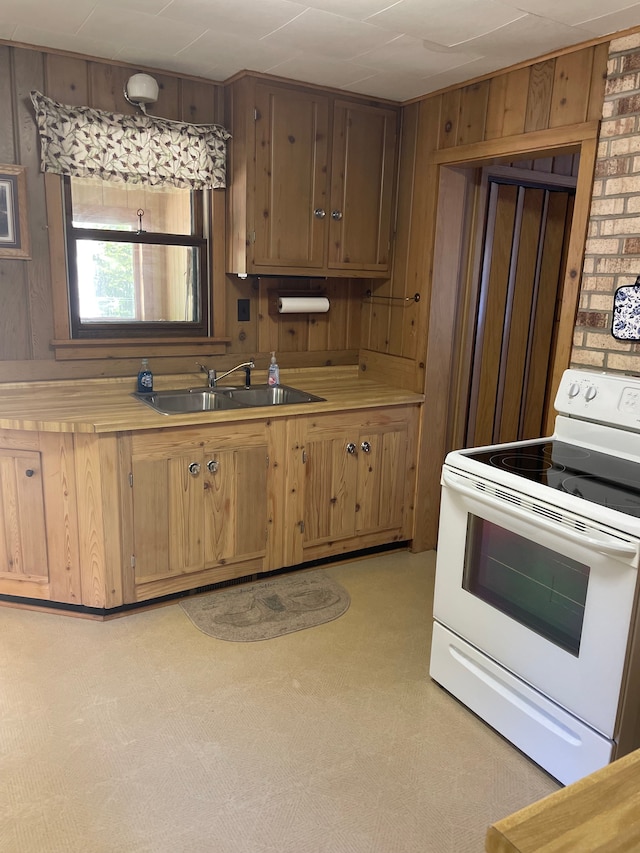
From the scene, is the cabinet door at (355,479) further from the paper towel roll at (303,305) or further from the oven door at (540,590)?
the oven door at (540,590)

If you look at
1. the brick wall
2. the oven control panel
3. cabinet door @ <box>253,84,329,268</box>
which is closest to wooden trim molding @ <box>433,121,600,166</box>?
the brick wall

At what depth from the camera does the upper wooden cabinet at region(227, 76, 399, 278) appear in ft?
10.3

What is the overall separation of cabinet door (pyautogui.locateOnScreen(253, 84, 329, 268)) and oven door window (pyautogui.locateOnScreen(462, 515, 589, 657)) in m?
1.74

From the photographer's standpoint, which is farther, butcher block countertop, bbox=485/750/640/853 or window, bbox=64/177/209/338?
window, bbox=64/177/209/338

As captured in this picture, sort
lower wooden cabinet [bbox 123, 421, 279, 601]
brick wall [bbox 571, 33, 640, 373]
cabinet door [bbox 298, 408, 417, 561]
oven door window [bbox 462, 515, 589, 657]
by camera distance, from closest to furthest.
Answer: oven door window [bbox 462, 515, 589, 657] < brick wall [bbox 571, 33, 640, 373] < lower wooden cabinet [bbox 123, 421, 279, 601] < cabinet door [bbox 298, 408, 417, 561]

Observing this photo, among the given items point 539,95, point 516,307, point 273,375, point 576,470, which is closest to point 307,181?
point 273,375

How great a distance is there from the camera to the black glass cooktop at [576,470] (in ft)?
6.35

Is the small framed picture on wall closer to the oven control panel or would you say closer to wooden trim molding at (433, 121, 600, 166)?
wooden trim molding at (433, 121, 600, 166)

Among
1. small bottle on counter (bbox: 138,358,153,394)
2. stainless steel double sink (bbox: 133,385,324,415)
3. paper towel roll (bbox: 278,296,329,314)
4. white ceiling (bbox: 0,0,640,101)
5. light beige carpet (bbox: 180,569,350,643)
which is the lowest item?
light beige carpet (bbox: 180,569,350,643)

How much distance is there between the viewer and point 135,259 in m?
3.27

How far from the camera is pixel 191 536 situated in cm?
294

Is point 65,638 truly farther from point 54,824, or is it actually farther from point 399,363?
point 399,363

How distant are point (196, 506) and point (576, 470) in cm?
159

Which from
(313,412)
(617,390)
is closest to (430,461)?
(313,412)
